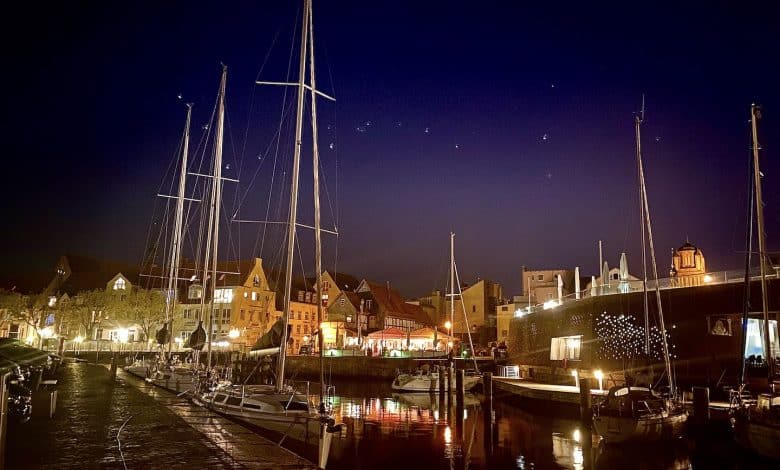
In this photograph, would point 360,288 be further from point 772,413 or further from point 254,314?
point 772,413

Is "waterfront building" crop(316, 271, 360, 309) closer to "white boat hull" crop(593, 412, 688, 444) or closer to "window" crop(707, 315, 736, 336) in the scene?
"window" crop(707, 315, 736, 336)

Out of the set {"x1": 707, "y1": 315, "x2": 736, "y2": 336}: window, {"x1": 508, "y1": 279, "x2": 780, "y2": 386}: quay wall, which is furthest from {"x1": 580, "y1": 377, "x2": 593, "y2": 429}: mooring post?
{"x1": 707, "y1": 315, "x2": 736, "y2": 336}: window

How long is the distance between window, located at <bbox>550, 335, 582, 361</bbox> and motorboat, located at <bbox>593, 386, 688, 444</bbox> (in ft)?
56.3

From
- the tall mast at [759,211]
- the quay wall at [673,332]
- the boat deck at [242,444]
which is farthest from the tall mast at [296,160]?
the quay wall at [673,332]

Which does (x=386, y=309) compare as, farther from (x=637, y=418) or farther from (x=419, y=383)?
(x=637, y=418)

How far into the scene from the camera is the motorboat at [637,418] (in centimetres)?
2516

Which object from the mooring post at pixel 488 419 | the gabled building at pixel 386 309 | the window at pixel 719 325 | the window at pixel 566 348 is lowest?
the mooring post at pixel 488 419

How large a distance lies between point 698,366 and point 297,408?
26.2 meters

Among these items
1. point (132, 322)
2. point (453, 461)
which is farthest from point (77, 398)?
point (132, 322)

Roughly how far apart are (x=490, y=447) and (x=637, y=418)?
6746mm

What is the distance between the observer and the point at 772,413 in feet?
70.3

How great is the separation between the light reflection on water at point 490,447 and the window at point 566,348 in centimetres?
885

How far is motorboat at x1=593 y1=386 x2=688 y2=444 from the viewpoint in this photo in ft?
82.5

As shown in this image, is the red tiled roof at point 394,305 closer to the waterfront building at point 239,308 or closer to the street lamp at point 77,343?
the waterfront building at point 239,308
